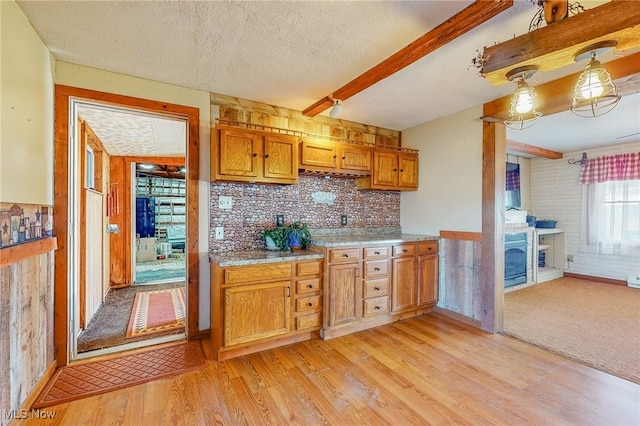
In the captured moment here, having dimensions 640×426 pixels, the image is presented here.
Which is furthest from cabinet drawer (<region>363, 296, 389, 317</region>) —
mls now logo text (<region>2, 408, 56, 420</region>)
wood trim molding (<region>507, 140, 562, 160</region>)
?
wood trim molding (<region>507, 140, 562, 160</region>)

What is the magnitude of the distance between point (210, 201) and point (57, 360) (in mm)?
1710

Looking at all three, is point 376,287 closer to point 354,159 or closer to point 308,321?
point 308,321

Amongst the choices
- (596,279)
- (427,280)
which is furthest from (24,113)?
(596,279)

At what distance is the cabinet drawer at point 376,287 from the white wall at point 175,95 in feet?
5.22

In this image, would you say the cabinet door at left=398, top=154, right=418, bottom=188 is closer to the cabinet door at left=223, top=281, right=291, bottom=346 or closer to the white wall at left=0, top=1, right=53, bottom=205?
the cabinet door at left=223, top=281, right=291, bottom=346

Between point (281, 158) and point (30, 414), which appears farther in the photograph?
point (281, 158)

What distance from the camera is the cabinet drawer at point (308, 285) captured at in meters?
2.64

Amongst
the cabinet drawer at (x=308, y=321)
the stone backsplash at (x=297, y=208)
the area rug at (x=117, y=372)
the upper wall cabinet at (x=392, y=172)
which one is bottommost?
the area rug at (x=117, y=372)

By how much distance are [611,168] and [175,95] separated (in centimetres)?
663

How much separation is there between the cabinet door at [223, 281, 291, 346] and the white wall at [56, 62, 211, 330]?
596 mm

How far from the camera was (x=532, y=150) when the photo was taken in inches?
192

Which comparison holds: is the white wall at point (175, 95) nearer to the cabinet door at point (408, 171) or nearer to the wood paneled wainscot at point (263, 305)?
the wood paneled wainscot at point (263, 305)

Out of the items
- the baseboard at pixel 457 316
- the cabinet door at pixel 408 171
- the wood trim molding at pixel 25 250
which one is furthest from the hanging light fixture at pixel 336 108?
the baseboard at pixel 457 316

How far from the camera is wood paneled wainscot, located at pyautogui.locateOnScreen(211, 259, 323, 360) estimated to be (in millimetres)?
2346
